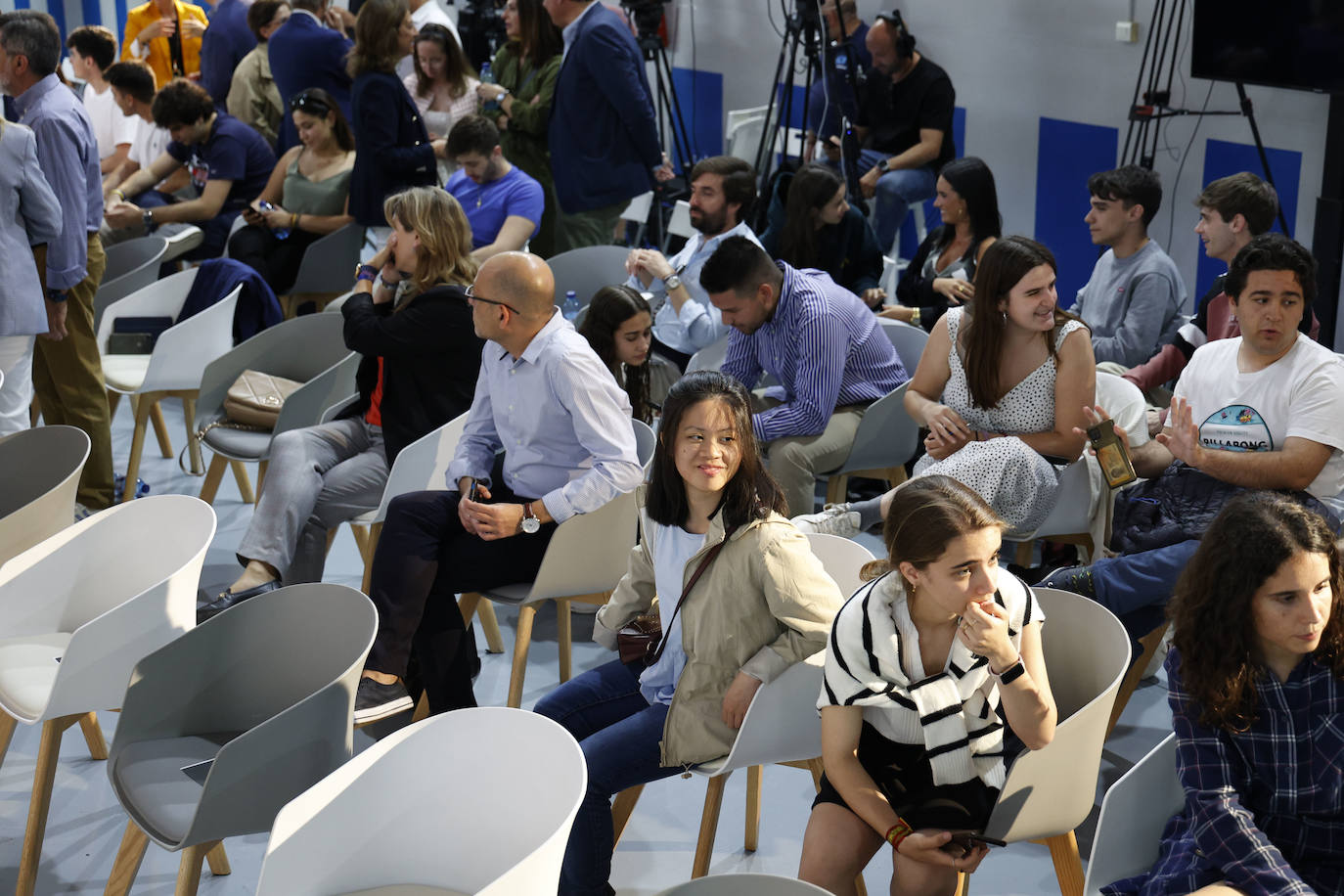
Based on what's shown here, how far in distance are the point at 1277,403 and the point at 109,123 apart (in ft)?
20.8

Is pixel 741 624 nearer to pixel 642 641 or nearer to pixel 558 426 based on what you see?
pixel 642 641

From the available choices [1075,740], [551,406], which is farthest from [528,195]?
[1075,740]

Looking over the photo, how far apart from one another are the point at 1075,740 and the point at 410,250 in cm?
235

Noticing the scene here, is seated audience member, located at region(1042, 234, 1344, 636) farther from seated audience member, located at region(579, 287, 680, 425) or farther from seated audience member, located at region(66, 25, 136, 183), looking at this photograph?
seated audience member, located at region(66, 25, 136, 183)

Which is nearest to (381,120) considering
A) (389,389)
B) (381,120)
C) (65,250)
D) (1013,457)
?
(381,120)

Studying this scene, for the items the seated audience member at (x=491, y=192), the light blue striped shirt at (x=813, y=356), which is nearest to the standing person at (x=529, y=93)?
the seated audience member at (x=491, y=192)

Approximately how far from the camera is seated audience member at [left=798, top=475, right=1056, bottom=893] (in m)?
2.19

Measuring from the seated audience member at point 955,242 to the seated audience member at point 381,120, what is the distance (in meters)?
2.22

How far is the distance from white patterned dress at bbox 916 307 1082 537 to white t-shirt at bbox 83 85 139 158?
5.35m

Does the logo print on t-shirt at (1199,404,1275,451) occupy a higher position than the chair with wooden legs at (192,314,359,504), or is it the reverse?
the logo print on t-shirt at (1199,404,1275,451)

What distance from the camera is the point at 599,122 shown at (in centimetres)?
597

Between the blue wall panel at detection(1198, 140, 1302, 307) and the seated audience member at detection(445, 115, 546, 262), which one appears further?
the blue wall panel at detection(1198, 140, 1302, 307)

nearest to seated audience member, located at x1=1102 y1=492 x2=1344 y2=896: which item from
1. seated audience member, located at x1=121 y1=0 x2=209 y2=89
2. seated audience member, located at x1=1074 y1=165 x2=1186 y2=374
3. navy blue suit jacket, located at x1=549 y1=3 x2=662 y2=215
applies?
seated audience member, located at x1=1074 y1=165 x2=1186 y2=374

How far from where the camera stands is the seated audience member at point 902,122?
20.5 feet
